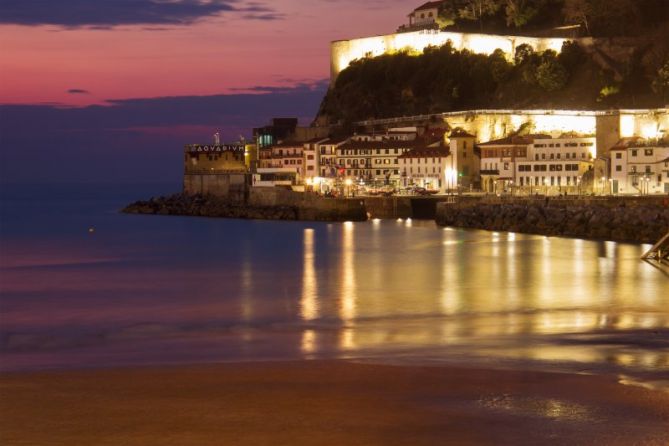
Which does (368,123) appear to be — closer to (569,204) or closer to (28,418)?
(569,204)

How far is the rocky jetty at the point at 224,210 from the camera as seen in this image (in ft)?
134

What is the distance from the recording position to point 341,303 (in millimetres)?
15977

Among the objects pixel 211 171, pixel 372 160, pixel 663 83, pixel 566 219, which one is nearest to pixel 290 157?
pixel 211 171

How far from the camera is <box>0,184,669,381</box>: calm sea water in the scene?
437 inches

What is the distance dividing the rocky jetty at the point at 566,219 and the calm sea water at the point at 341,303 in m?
1.14

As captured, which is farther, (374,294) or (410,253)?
(410,253)

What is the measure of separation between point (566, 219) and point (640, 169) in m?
9.04

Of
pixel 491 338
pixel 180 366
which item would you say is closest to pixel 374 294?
pixel 491 338

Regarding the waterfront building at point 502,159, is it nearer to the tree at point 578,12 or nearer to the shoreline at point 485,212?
the shoreline at point 485,212

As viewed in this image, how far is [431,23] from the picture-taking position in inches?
2264

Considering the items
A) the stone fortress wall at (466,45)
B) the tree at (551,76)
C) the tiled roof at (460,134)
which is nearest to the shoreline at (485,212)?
the tiled roof at (460,134)

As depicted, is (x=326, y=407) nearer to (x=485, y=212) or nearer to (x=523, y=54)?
(x=485, y=212)

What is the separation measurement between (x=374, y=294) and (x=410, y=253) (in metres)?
7.96

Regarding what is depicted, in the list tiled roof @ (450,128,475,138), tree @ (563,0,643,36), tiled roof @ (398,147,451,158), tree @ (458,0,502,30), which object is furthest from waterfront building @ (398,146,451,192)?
tree @ (458,0,502,30)
